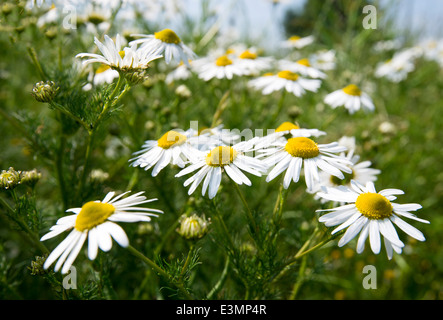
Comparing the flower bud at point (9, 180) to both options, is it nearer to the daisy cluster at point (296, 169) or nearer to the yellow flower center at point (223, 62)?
the daisy cluster at point (296, 169)

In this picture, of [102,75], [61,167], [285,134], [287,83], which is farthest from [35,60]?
[287,83]

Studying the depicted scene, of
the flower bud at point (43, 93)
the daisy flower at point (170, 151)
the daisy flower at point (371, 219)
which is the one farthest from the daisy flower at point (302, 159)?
the flower bud at point (43, 93)

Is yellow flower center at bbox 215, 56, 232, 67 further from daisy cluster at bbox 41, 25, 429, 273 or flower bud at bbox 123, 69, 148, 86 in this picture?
flower bud at bbox 123, 69, 148, 86

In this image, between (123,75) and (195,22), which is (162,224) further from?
(195,22)

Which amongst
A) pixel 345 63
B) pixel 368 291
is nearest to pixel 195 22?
pixel 345 63
